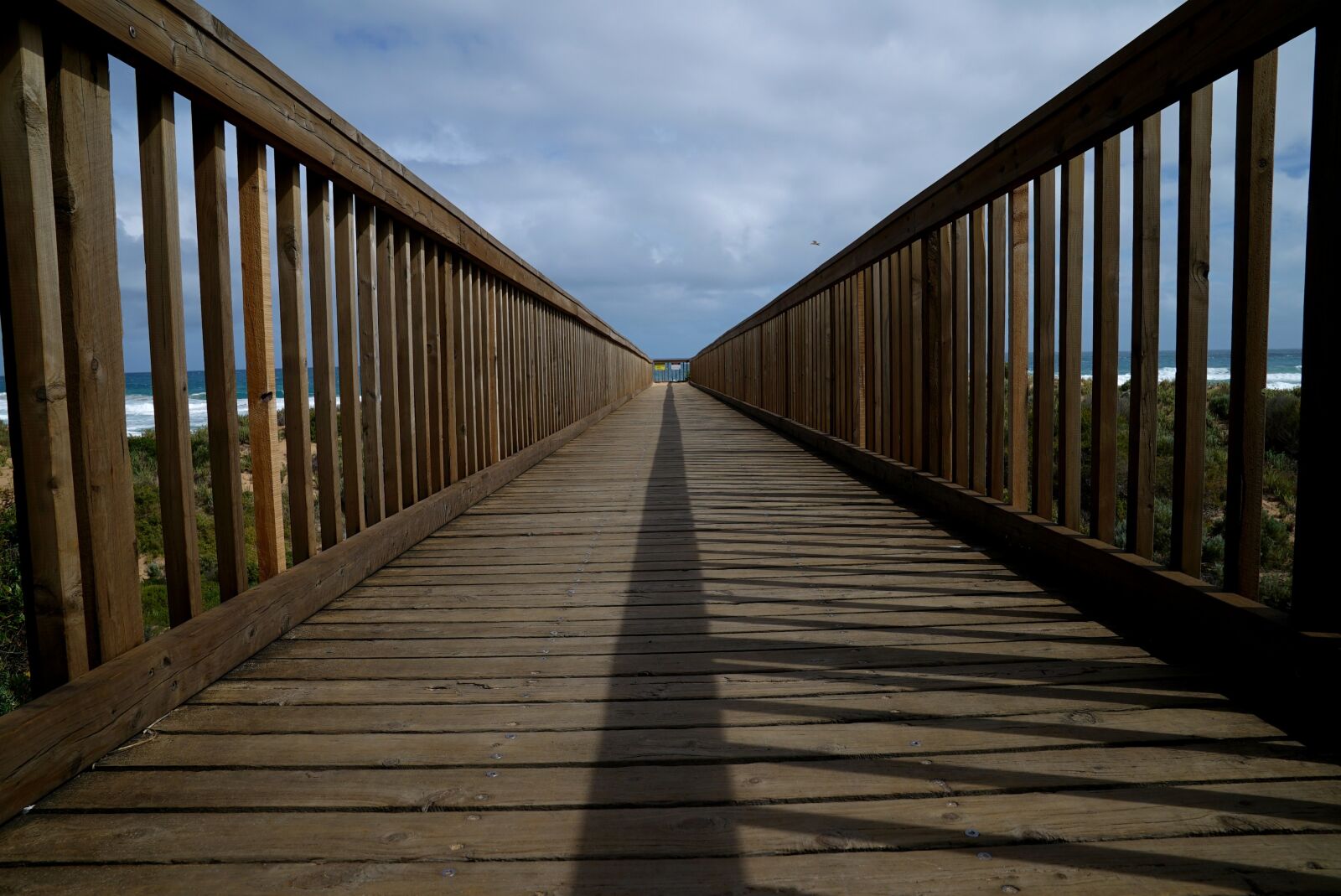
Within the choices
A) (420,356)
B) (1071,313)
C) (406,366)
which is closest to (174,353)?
(406,366)

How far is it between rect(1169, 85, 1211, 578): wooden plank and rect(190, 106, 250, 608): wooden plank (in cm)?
211

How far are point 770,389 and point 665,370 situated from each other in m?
38.5

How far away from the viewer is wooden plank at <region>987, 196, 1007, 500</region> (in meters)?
3.14

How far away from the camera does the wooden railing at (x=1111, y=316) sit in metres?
1.55

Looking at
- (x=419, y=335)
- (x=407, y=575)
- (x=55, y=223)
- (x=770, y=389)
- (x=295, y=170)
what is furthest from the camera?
(x=770, y=389)

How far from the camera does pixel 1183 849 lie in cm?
120

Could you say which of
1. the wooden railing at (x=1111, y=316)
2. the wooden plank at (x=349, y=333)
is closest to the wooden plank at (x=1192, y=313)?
the wooden railing at (x=1111, y=316)

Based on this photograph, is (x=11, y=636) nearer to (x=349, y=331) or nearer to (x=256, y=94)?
(x=349, y=331)

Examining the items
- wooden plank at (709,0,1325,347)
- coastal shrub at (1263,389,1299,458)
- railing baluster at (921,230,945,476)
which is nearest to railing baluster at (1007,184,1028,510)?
wooden plank at (709,0,1325,347)

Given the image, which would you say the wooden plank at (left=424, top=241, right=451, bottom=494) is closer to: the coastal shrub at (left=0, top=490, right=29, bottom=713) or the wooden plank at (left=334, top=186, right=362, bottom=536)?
the wooden plank at (left=334, top=186, right=362, bottom=536)

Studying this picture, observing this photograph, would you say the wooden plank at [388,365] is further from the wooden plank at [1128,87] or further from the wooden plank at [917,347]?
the wooden plank at [917,347]

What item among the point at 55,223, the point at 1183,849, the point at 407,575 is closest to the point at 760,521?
the point at 407,575

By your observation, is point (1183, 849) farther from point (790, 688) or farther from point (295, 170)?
point (295, 170)

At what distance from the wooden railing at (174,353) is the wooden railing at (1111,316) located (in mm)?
2042
